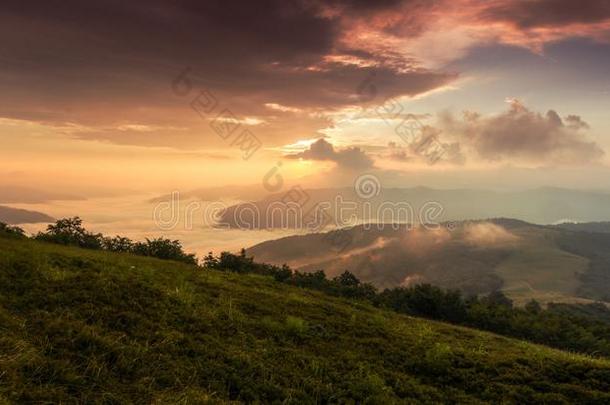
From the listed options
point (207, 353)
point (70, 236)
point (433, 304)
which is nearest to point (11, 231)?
point (70, 236)

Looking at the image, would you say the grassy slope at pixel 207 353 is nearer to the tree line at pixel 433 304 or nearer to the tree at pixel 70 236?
the tree at pixel 70 236

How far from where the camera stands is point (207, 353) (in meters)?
11.0

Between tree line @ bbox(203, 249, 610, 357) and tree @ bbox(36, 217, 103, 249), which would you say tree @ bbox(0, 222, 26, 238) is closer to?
tree @ bbox(36, 217, 103, 249)

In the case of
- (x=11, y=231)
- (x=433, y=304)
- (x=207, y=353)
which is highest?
(x=11, y=231)

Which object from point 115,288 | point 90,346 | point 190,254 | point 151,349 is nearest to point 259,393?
point 151,349

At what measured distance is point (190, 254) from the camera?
106 ft

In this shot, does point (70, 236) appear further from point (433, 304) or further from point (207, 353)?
point (433, 304)

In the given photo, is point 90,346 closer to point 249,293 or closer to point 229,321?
point 229,321

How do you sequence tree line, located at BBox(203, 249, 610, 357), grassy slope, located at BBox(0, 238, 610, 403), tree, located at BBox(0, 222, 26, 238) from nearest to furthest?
grassy slope, located at BBox(0, 238, 610, 403), tree, located at BBox(0, 222, 26, 238), tree line, located at BBox(203, 249, 610, 357)

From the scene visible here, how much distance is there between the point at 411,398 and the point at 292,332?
14.4ft

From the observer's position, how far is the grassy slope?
28.5ft

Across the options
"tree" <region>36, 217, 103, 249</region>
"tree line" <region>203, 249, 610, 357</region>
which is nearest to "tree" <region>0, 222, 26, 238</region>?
"tree" <region>36, 217, 103, 249</region>

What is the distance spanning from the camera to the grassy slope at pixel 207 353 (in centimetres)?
867

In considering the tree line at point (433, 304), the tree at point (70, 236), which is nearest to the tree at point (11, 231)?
the tree at point (70, 236)
